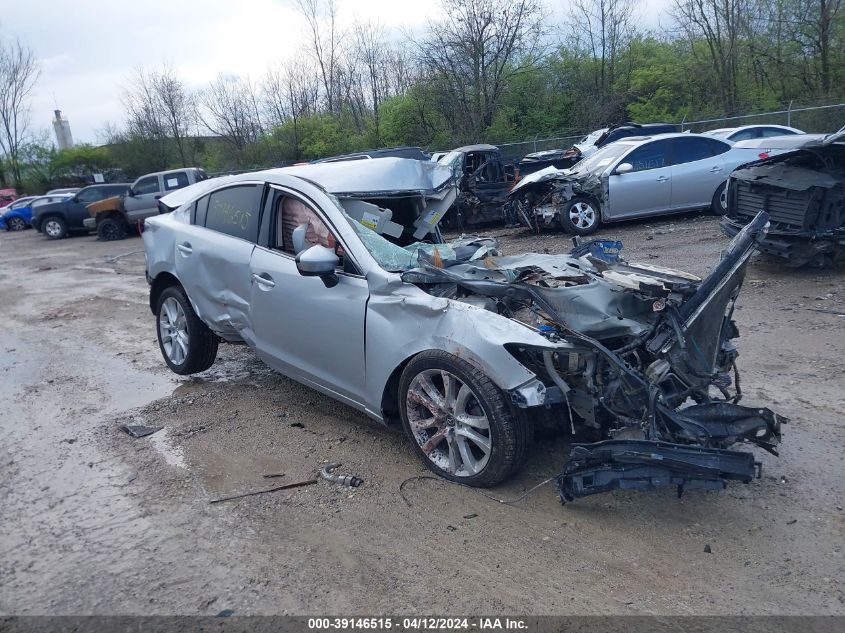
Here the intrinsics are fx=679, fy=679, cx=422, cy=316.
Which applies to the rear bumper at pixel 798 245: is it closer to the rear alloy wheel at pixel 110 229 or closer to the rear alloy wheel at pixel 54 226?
the rear alloy wheel at pixel 110 229

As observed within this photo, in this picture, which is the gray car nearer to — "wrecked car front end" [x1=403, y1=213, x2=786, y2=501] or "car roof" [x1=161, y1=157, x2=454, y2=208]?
"car roof" [x1=161, y1=157, x2=454, y2=208]

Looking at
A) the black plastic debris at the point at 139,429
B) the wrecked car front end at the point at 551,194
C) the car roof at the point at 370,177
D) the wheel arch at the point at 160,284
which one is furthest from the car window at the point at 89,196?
the black plastic debris at the point at 139,429

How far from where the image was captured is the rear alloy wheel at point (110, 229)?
22281 millimetres

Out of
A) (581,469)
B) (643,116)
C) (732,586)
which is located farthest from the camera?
(643,116)

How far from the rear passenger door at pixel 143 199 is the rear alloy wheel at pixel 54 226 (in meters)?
3.89

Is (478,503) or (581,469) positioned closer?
(581,469)

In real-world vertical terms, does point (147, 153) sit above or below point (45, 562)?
above

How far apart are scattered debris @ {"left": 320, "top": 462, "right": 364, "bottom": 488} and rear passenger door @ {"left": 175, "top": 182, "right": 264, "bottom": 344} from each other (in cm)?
134

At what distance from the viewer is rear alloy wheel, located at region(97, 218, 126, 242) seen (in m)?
22.3

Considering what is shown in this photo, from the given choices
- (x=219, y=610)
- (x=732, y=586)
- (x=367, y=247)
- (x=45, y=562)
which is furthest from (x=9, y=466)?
(x=732, y=586)

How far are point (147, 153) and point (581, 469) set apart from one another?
42.1m

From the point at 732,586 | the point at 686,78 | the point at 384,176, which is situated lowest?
the point at 732,586

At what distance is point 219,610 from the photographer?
298 cm

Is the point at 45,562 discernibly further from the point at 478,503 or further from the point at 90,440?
the point at 478,503
